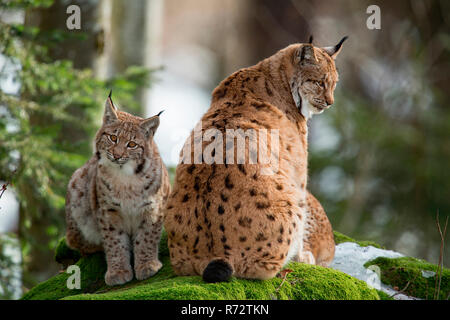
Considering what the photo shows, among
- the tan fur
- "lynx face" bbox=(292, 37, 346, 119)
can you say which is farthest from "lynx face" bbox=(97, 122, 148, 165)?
"lynx face" bbox=(292, 37, 346, 119)

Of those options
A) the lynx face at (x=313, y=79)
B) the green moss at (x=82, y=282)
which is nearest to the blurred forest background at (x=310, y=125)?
the green moss at (x=82, y=282)

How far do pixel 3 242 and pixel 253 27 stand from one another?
33.8ft

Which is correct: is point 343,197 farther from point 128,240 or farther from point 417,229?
point 128,240

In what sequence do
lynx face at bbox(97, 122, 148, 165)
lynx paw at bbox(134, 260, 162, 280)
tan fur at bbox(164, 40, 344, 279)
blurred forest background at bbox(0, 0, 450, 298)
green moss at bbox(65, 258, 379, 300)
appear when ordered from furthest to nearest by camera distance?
blurred forest background at bbox(0, 0, 450, 298) → lynx paw at bbox(134, 260, 162, 280) → lynx face at bbox(97, 122, 148, 165) → tan fur at bbox(164, 40, 344, 279) → green moss at bbox(65, 258, 379, 300)

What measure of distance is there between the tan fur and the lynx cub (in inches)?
13.7

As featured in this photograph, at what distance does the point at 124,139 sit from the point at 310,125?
→ 8976mm

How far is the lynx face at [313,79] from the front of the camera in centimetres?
540

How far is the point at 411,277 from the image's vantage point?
5559 millimetres

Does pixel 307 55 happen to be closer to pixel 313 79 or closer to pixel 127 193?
pixel 313 79

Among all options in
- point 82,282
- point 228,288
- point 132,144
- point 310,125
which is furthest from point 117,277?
point 310,125

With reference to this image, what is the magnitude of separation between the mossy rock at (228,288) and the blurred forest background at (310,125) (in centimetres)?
181

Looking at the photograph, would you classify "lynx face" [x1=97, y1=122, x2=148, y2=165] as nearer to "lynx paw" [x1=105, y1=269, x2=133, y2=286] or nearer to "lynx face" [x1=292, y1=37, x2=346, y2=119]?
"lynx paw" [x1=105, y1=269, x2=133, y2=286]

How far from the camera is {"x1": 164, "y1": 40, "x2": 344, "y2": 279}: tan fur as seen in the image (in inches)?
175

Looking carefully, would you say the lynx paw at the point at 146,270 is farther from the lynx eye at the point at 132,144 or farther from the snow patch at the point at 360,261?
the snow patch at the point at 360,261
